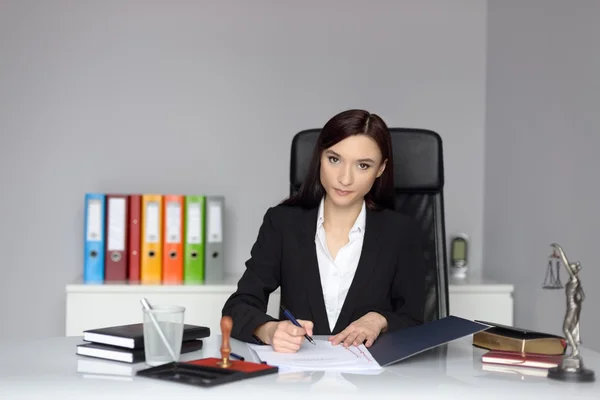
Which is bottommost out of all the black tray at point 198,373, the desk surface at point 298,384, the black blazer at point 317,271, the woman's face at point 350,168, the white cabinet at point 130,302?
the white cabinet at point 130,302

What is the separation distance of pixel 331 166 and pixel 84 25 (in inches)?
70.8

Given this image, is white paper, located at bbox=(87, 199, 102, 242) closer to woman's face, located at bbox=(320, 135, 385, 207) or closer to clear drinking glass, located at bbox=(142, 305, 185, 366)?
woman's face, located at bbox=(320, 135, 385, 207)

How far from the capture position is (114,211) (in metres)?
3.27

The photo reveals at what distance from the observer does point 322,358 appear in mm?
1573

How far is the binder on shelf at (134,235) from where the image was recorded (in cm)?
329

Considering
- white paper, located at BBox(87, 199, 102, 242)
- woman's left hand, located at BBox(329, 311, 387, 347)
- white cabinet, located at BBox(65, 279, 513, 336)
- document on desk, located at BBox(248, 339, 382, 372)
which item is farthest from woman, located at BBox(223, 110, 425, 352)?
white paper, located at BBox(87, 199, 102, 242)

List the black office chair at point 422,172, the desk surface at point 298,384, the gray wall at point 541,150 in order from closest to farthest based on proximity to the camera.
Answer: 1. the desk surface at point 298,384
2. the black office chair at point 422,172
3. the gray wall at point 541,150

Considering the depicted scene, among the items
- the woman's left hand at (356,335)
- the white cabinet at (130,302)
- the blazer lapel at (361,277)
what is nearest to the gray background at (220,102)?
the white cabinet at (130,302)

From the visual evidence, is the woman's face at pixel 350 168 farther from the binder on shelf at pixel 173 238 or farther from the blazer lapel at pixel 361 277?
the binder on shelf at pixel 173 238

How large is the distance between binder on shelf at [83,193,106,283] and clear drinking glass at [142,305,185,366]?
1.86 m

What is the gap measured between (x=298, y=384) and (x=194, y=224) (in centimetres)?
202

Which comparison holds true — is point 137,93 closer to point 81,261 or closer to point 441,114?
point 81,261

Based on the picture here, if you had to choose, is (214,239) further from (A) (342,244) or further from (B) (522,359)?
(B) (522,359)

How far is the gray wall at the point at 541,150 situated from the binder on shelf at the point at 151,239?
1.43 m
